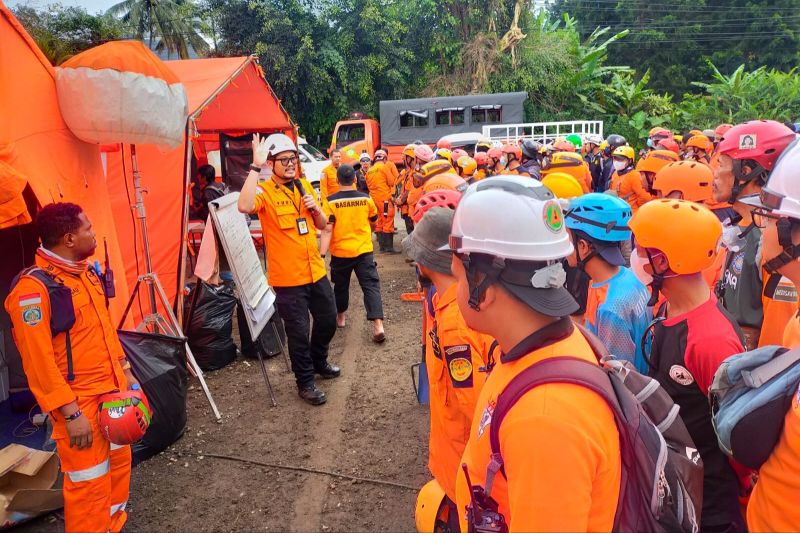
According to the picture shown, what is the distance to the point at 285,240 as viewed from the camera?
4820mm

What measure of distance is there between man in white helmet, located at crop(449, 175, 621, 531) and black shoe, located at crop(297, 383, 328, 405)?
3727mm

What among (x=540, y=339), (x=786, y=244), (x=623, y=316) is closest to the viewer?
(x=540, y=339)

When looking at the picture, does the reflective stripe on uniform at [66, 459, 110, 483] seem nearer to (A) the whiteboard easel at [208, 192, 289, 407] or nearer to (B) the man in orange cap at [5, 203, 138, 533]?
(B) the man in orange cap at [5, 203, 138, 533]

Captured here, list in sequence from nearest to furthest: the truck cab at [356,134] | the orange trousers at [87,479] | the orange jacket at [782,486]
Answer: the orange jacket at [782,486] → the orange trousers at [87,479] → the truck cab at [356,134]

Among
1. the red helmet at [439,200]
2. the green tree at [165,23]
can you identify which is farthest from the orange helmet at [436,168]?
the green tree at [165,23]

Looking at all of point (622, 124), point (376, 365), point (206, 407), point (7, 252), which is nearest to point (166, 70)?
point (7, 252)

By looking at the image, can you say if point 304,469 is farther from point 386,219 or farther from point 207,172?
point 386,219

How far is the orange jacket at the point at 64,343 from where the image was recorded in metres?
2.90

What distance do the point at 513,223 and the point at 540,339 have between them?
0.29m

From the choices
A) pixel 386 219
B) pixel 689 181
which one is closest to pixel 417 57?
pixel 386 219

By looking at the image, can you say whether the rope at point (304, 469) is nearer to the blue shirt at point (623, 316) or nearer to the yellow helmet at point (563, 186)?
the blue shirt at point (623, 316)

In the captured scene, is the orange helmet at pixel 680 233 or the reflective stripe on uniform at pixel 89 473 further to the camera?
the reflective stripe on uniform at pixel 89 473

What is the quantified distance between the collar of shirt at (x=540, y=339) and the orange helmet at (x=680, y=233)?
43.7 inches

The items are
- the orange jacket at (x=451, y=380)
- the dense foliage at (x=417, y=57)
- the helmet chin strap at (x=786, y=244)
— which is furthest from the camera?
the dense foliage at (x=417, y=57)
